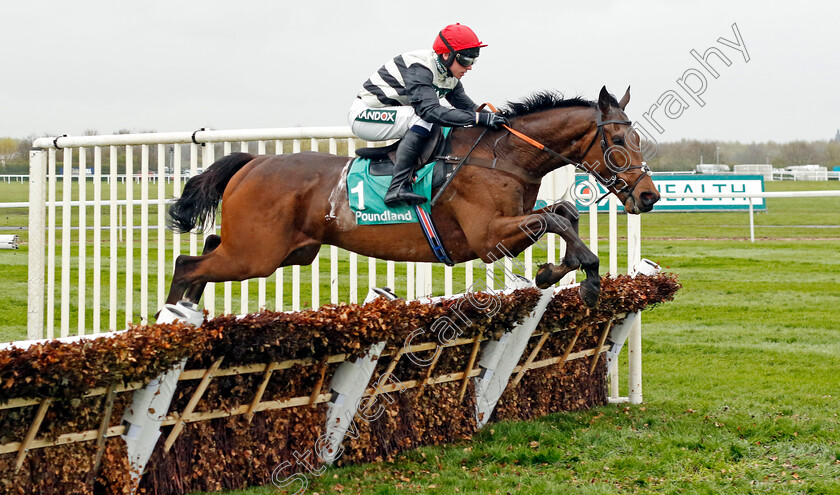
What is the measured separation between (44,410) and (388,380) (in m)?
1.52

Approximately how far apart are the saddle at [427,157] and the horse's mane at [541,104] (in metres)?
0.37

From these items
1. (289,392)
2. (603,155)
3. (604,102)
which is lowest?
(289,392)

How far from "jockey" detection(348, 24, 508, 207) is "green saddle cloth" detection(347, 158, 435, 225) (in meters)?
0.06

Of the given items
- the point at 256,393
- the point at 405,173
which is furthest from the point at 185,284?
the point at 256,393

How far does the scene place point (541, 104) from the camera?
461cm

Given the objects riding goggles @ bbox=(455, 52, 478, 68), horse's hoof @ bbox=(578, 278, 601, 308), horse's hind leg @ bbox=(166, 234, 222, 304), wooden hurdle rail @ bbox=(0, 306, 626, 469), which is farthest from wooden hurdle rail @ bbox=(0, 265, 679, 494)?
horse's hind leg @ bbox=(166, 234, 222, 304)

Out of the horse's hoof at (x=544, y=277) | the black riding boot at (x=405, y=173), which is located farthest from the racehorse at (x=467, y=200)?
the black riding boot at (x=405, y=173)

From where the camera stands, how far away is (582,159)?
4484 mm

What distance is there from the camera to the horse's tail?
5.04 m

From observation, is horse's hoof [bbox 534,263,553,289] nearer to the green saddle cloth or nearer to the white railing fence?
the white railing fence

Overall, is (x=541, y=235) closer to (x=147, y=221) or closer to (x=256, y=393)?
(x=256, y=393)

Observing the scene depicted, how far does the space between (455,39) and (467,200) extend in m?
0.75

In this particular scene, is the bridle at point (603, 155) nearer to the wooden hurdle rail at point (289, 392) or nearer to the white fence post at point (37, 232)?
the wooden hurdle rail at point (289, 392)

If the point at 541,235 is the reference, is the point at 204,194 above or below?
above
